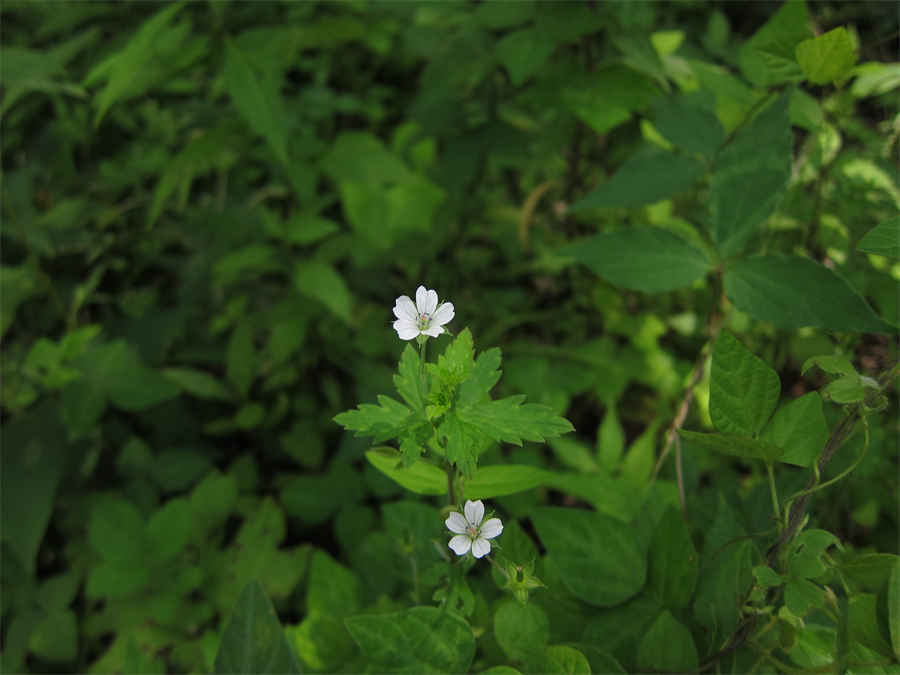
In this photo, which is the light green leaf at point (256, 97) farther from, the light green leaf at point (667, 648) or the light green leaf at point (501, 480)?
the light green leaf at point (667, 648)

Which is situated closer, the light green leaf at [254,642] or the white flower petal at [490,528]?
the white flower petal at [490,528]

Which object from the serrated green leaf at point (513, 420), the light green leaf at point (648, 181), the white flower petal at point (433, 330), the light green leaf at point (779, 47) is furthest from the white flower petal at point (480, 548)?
the light green leaf at point (779, 47)

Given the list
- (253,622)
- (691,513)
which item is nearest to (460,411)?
(253,622)

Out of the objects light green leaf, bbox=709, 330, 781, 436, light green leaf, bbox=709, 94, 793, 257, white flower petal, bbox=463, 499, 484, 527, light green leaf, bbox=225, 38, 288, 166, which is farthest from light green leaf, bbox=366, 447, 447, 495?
light green leaf, bbox=225, 38, 288, 166

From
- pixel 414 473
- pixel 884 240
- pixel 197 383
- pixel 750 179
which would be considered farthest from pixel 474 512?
pixel 197 383

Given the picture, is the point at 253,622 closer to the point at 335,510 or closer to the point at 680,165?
the point at 335,510

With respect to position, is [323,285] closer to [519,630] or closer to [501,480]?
[501,480]
